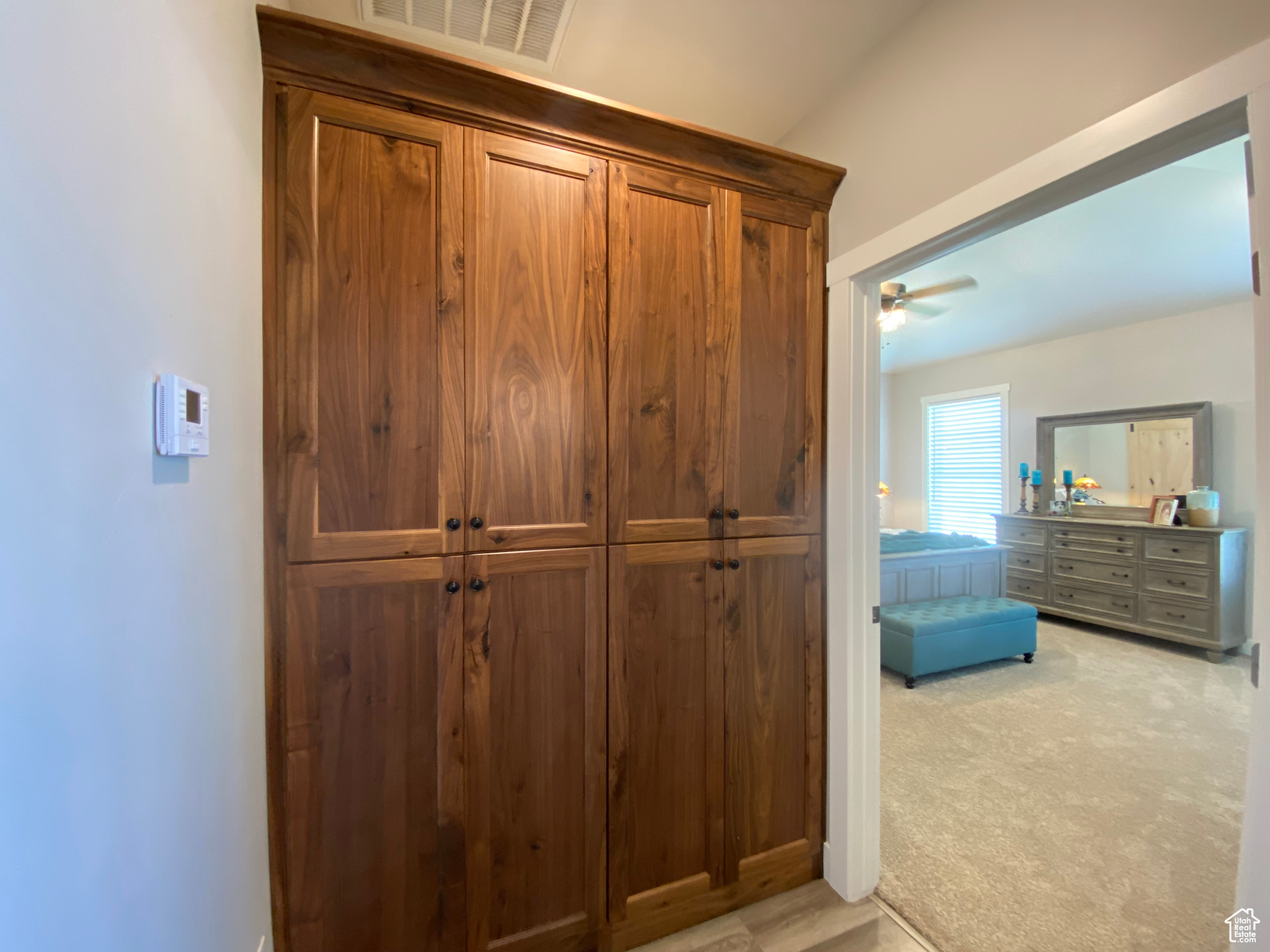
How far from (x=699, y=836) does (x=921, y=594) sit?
10.2 ft

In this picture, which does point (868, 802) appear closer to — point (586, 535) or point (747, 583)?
point (747, 583)

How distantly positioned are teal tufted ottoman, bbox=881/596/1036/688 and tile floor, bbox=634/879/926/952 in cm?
192

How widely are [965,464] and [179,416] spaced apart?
280 inches

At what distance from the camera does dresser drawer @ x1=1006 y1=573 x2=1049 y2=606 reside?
4797 mm

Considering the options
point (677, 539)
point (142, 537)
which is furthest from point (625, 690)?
point (142, 537)

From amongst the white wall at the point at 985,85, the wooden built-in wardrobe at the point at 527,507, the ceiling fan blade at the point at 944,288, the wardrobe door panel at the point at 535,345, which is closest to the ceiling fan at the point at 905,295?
the ceiling fan blade at the point at 944,288

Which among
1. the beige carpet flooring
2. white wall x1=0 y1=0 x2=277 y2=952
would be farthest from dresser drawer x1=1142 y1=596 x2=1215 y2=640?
white wall x1=0 y1=0 x2=277 y2=952

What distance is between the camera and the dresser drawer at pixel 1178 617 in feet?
12.3

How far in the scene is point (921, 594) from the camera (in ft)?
12.6

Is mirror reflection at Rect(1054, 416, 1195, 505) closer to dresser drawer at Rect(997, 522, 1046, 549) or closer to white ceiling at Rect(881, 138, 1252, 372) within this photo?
dresser drawer at Rect(997, 522, 1046, 549)

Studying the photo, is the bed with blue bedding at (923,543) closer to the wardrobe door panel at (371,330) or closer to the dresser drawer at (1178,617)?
the dresser drawer at (1178,617)

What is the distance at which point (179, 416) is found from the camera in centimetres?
73

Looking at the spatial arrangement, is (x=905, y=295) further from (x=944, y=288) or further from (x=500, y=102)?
(x=500, y=102)

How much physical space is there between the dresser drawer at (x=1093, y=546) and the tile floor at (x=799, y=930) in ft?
14.4
